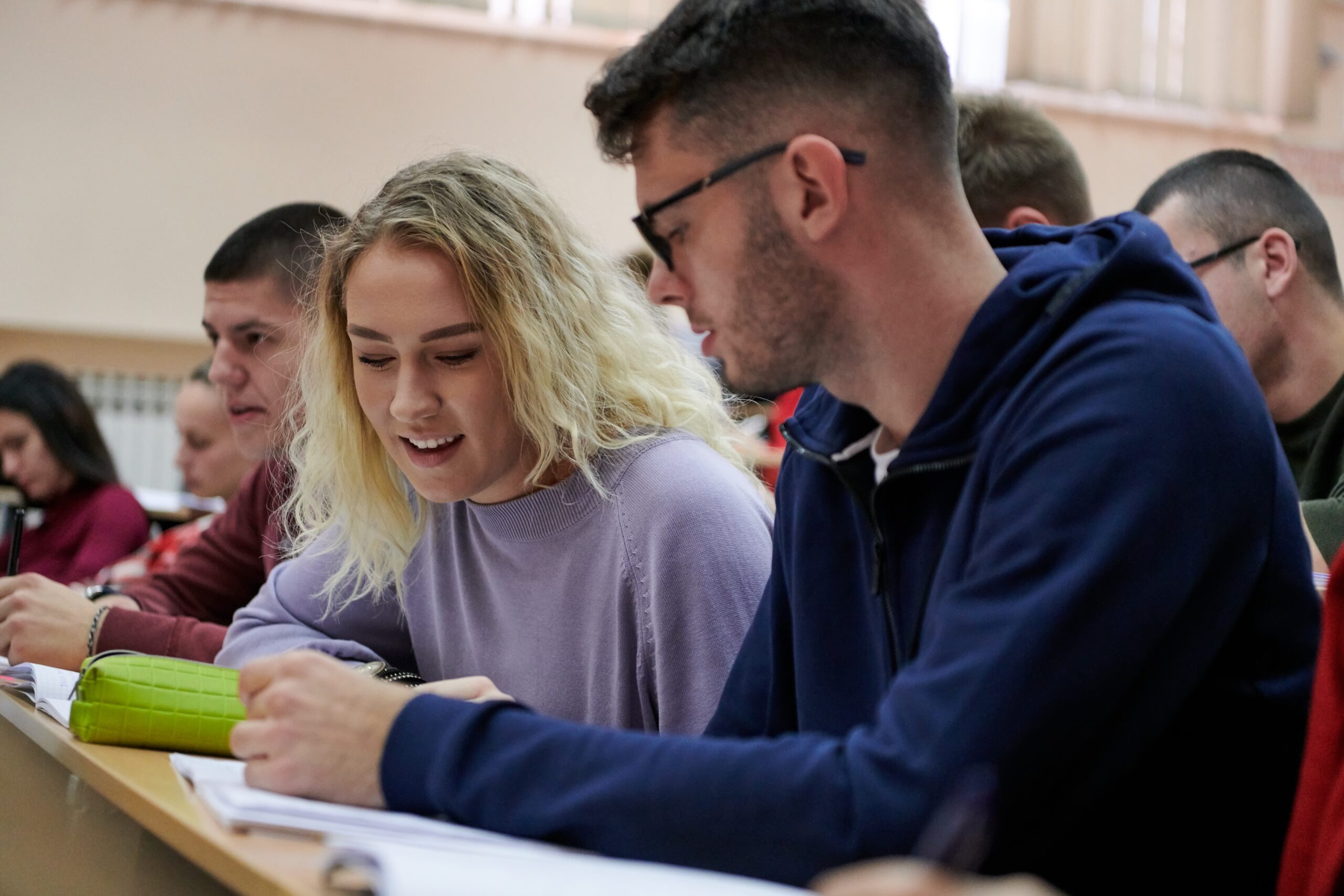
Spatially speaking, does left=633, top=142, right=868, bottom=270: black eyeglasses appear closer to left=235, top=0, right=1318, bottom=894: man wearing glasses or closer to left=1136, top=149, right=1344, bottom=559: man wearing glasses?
left=235, top=0, right=1318, bottom=894: man wearing glasses

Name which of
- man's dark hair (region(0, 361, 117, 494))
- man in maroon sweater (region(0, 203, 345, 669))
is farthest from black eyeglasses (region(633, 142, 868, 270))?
man's dark hair (region(0, 361, 117, 494))

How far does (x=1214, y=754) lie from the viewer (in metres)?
0.89

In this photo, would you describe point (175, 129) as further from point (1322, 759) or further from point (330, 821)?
point (1322, 759)

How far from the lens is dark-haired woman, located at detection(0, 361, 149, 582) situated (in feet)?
12.8

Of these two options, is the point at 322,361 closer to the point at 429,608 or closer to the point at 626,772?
the point at 429,608

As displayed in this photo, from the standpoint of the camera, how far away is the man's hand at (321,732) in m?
0.90

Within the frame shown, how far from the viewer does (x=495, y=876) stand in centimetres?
67

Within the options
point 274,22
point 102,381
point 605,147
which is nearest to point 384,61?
point 274,22

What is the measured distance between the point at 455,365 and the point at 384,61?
12.7ft

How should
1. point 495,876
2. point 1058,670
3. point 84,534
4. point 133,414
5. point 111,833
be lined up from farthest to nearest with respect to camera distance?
point 133,414 < point 84,534 < point 111,833 < point 1058,670 < point 495,876

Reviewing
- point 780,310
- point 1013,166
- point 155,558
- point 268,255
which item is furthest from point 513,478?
point 155,558

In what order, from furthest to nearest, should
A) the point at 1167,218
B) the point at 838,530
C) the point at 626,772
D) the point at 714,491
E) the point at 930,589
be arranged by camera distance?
the point at 1167,218
the point at 714,491
the point at 838,530
the point at 930,589
the point at 626,772

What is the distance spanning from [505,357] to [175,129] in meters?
3.91

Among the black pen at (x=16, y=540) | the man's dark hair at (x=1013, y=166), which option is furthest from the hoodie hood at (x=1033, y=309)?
the black pen at (x=16, y=540)
